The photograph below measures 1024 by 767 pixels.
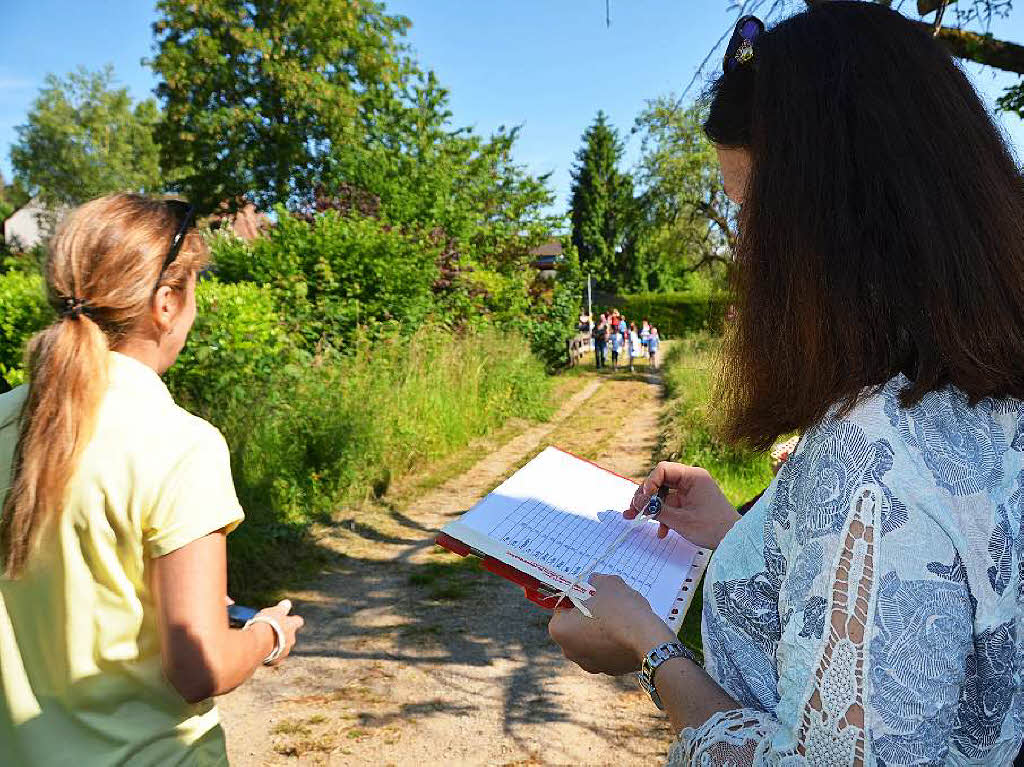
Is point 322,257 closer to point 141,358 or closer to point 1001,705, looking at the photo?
point 141,358

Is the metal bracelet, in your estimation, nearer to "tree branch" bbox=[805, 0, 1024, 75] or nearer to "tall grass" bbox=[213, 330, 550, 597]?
"tall grass" bbox=[213, 330, 550, 597]

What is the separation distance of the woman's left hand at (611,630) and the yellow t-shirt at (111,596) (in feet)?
2.12

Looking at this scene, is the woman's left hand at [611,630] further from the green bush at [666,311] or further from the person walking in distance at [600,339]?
the green bush at [666,311]

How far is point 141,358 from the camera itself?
156 centimetres

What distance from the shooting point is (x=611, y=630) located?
1.30 m

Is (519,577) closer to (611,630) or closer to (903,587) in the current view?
(611,630)

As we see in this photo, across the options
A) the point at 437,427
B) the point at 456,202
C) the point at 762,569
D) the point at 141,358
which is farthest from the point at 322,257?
the point at 762,569

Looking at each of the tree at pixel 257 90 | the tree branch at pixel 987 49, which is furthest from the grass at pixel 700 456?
the tree at pixel 257 90

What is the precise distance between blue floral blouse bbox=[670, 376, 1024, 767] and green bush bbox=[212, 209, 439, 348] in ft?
25.8

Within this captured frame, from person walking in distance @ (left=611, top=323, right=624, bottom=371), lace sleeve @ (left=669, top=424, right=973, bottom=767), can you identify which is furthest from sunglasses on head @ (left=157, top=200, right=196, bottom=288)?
person walking in distance @ (left=611, top=323, right=624, bottom=371)

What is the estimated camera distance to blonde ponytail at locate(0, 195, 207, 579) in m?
1.34

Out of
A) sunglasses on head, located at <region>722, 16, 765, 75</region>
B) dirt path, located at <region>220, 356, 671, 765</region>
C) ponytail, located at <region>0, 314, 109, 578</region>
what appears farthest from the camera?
dirt path, located at <region>220, 356, 671, 765</region>

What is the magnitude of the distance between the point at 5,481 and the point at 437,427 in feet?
25.2

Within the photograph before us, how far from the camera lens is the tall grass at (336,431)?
5.59 m
